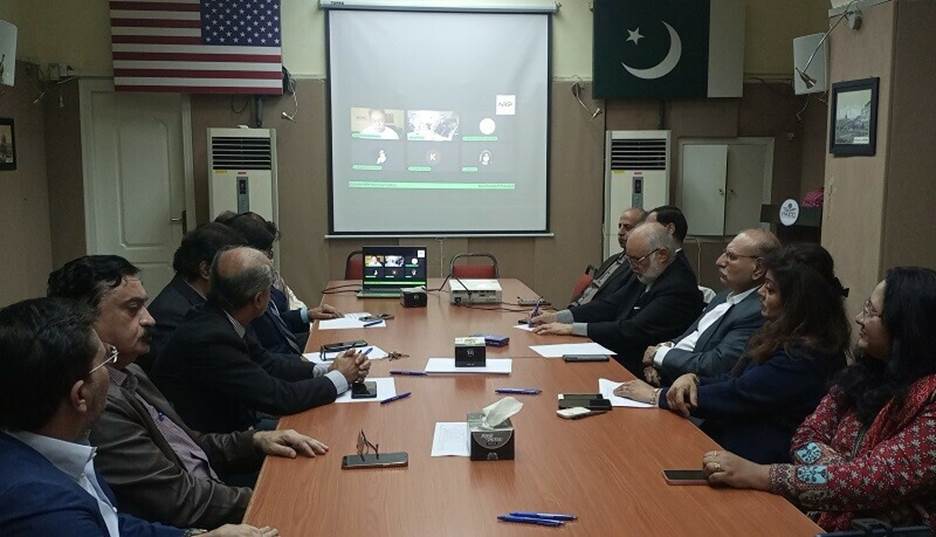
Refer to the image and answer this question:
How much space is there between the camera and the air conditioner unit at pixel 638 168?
6.72 m

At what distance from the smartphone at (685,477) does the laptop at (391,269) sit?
126 inches

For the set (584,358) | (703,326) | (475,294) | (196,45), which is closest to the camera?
(584,358)

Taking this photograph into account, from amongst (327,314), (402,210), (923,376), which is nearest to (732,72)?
(402,210)

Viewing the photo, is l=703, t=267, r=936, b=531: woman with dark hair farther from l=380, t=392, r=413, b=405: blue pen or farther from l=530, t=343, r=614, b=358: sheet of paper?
l=530, t=343, r=614, b=358: sheet of paper

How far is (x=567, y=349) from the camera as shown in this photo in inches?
137

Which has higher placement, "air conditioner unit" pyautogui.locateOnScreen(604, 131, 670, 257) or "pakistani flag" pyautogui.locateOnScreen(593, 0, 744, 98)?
"pakistani flag" pyautogui.locateOnScreen(593, 0, 744, 98)

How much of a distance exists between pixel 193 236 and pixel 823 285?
2.46 metres

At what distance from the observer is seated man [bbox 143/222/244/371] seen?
3.16m

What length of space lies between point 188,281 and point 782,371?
7.64ft

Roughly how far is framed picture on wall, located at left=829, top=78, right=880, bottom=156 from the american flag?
4117 millimetres

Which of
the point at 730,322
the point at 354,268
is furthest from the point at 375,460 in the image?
the point at 354,268

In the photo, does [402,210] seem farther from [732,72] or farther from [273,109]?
[732,72]

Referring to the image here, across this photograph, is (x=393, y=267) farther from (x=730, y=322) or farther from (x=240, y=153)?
(x=730, y=322)

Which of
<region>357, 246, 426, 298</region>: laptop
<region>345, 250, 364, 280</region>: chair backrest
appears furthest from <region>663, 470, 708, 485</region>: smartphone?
<region>345, 250, 364, 280</region>: chair backrest
